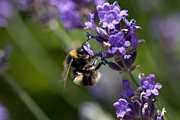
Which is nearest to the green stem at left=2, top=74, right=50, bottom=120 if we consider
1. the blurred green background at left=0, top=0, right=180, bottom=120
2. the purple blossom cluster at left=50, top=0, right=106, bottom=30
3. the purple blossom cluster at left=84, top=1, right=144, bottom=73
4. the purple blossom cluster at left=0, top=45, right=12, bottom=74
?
the blurred green background at left=0, top=0, right=180, bottom=120

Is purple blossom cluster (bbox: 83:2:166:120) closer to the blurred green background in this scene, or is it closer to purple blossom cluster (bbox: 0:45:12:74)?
the blurred green background

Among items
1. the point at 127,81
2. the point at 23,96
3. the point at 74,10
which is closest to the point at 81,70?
the point at 127,81

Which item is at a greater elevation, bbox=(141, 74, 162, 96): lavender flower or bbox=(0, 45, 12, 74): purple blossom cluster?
bbox=(0, 45, 12, 74): purple blossom cluster

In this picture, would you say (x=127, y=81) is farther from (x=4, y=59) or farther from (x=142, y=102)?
(x=4, y=59)

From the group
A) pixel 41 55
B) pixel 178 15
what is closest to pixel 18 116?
pixel 41 55

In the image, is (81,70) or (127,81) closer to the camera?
(127,81)

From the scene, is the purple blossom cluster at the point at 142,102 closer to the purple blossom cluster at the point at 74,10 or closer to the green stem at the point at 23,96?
the purple blossom cluster at the point at 74,10

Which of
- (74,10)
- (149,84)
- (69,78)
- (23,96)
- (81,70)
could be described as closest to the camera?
(149,84)
